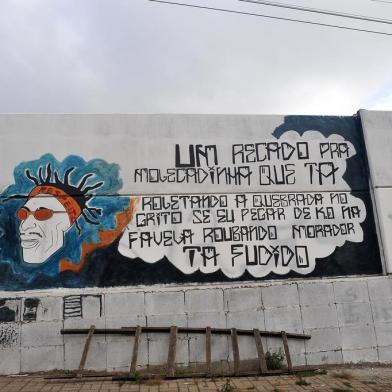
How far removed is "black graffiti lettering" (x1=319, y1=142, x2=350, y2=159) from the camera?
8.27 meters

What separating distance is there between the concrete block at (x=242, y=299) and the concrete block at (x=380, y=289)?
6.29 feet

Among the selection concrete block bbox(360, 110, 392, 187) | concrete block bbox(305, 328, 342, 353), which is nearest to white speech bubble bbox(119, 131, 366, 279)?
concrete block bbox(360, 110, 392, 187)

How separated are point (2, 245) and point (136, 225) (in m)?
2.10

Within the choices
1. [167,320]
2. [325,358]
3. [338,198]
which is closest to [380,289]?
[325,358]

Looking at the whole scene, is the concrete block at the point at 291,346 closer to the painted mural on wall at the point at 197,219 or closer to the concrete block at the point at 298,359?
the concrete block at the point at 298,359

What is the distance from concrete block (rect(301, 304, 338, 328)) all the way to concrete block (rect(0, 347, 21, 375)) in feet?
14.4

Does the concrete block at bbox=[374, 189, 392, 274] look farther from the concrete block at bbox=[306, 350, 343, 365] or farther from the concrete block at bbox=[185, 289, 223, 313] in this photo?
the concrete block at bbox=[185, 289, 223, 313]

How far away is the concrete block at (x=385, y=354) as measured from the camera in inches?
293

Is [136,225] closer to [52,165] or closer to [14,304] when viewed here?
[52,165]

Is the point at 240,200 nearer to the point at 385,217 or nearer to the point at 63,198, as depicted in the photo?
the point at 385,217

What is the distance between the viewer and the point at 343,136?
27.5ft

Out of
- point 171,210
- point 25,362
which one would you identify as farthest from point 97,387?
point 171,210

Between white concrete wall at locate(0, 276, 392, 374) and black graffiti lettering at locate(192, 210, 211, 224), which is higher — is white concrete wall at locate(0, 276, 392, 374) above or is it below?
below

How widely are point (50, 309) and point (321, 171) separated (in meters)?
5.04
